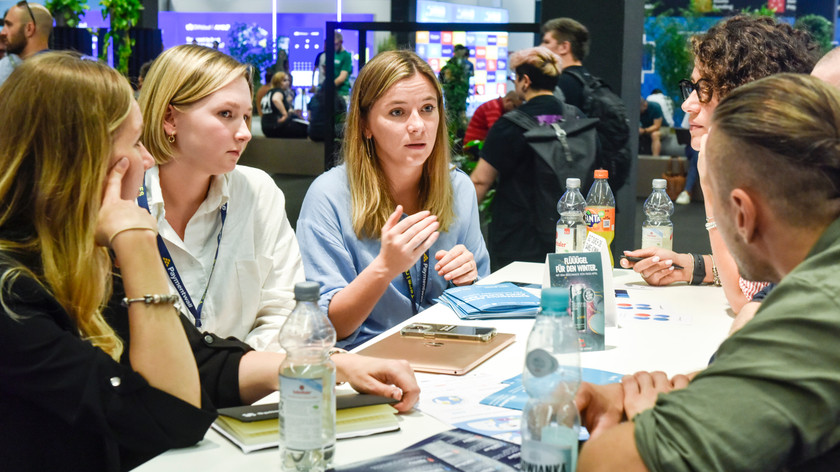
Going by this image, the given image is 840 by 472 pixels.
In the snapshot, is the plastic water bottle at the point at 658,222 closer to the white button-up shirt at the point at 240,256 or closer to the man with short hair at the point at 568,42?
the white button-up shirt at the point at 240,256

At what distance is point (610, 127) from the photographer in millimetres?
4547

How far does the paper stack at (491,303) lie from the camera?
8.07 ft

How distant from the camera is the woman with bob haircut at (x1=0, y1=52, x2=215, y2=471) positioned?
1.40 meters

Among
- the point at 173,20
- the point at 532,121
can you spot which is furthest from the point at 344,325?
the point at 173,20

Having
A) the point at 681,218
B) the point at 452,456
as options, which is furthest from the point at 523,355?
the point at 681,218

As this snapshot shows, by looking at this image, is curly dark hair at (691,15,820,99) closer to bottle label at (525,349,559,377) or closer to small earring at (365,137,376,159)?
small earring at (365,137,376,159)

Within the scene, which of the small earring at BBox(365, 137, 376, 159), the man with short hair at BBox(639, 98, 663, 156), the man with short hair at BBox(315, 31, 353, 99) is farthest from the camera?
the man with short hair at BBox(639, 98, 663, 156)

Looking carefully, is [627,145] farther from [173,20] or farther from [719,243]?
[173,20]

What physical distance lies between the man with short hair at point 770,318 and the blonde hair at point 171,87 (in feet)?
4.98

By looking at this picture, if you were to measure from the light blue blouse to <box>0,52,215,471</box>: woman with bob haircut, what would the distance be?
1074 mm

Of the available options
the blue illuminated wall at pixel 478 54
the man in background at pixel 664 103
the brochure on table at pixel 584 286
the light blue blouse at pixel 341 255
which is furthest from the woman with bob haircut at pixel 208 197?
the man in background at pixel 664 103

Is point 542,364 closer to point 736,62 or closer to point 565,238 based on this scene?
point 736,62

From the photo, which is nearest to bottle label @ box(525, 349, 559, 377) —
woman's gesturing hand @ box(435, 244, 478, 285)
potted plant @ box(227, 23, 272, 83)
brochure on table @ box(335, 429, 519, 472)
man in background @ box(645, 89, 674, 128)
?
brochure on table @ box(335, 429, 519, 472)

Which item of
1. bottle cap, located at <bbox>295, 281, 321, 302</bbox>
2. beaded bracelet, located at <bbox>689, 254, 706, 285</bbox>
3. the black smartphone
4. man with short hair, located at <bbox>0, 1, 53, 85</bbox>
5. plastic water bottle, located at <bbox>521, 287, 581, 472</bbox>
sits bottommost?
beaded bracelet, located at <bbox>689, 254, 706, 285</bbox>
